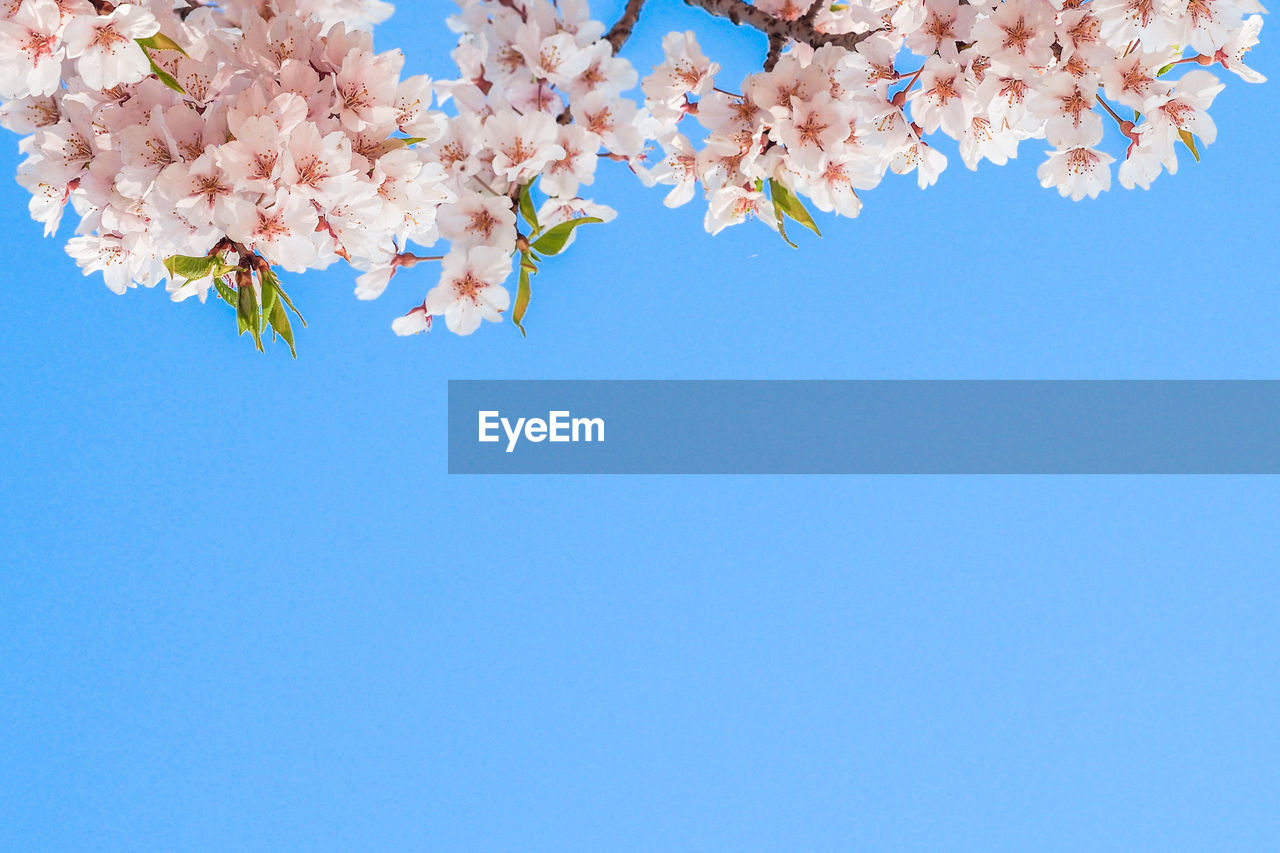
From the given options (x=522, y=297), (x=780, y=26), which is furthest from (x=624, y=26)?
(x=522, y=297)

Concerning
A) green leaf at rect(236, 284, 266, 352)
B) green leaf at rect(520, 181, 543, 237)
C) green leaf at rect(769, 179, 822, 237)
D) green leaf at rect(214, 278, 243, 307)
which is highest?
green leaf at rect(769, 179, 822, 237)

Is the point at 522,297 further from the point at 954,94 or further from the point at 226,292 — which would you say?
the point at 954,94

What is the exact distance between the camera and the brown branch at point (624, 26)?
0.75 m

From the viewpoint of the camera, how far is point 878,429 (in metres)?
1.83

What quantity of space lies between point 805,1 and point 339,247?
0.44 m

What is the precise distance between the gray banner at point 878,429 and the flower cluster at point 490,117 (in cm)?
103

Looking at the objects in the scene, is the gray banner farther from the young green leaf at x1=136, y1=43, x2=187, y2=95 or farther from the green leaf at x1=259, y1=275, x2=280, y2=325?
the young green leaf at x1=136, y1=43, x2=187, y2=95

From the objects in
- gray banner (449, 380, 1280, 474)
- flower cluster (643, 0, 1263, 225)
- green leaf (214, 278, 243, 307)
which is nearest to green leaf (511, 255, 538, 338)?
flower cluster (643, 0, 1263, 225)

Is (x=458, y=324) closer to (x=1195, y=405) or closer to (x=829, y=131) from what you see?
(x=829, y=131)

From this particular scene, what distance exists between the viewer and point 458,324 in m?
0.73

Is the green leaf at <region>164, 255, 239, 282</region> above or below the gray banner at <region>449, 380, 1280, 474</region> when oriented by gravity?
below

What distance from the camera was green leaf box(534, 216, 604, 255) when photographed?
27.7 inches

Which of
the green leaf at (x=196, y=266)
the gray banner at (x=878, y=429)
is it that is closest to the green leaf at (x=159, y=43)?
the green leaf at (x=196, y=266)

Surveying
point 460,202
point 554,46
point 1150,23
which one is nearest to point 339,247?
point 460,202
